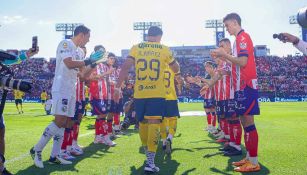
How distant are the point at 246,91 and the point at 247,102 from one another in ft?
0.68

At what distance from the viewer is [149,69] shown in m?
5.90

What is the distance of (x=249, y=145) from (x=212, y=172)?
86 cm

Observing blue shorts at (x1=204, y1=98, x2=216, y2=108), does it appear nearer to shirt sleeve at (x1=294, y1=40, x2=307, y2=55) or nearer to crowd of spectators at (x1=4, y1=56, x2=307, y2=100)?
shirt sleeve at (x1=294, y1=40, x2=307, y2=55)

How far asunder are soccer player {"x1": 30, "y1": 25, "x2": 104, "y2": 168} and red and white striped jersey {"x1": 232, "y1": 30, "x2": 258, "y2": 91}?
260 cm

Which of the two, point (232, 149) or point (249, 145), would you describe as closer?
point (249, 145)

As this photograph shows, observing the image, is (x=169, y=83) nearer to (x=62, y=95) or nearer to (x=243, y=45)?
(x=243, y=45)

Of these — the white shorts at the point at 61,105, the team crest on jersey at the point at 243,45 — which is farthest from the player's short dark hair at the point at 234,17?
the white shorts at the point at 61,105

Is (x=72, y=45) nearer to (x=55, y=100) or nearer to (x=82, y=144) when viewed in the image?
(x=55, y=100)

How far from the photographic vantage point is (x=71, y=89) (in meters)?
6.25

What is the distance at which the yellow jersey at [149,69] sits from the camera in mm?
5871

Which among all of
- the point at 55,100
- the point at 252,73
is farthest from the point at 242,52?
the point at 55,100

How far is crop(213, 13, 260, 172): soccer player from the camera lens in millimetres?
5559

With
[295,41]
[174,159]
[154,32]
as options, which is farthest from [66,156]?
[295,41]

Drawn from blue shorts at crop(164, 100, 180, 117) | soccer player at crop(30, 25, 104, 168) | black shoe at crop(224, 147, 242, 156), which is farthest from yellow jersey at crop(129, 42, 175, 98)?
black shoe at crop(224, 147, 242, 156)
